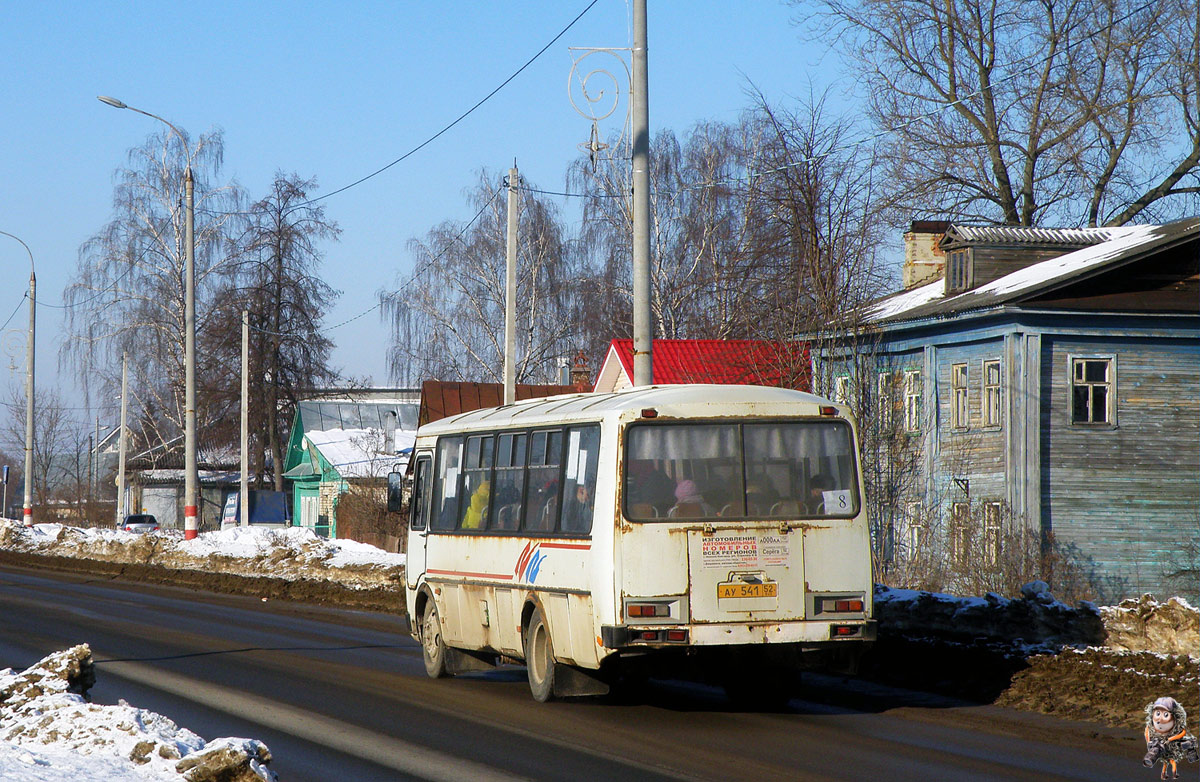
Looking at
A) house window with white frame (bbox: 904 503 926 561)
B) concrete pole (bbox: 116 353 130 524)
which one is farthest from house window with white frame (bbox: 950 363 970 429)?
concrete pole (bbox: 116 353 130 524)

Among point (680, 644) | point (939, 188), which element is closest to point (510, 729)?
point (680, 644)

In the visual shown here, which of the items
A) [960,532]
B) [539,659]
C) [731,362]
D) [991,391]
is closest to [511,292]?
[731,362]

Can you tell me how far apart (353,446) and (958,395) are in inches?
1369

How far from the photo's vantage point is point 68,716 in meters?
8.61

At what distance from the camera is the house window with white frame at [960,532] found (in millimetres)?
24844

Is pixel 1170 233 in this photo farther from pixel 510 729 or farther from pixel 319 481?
pixel 319 481

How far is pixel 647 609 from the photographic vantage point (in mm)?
11289

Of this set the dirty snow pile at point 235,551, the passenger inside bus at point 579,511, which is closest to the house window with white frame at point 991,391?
A: the dirty snow pile at point 235,551

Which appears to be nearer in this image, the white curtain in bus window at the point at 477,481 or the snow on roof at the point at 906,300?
the white curtain in bus window at the point at 477,481

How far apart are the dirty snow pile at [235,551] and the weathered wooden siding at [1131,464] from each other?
46.0 feet

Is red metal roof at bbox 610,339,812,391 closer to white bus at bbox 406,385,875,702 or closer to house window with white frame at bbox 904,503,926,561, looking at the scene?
house window with white frame at bbox 904,503,926,561

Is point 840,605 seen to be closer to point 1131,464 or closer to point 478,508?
point 478,508

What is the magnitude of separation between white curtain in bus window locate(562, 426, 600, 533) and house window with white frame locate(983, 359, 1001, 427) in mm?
21415

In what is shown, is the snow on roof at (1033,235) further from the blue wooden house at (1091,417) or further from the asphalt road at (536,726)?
the asphalt road at (536,726)
